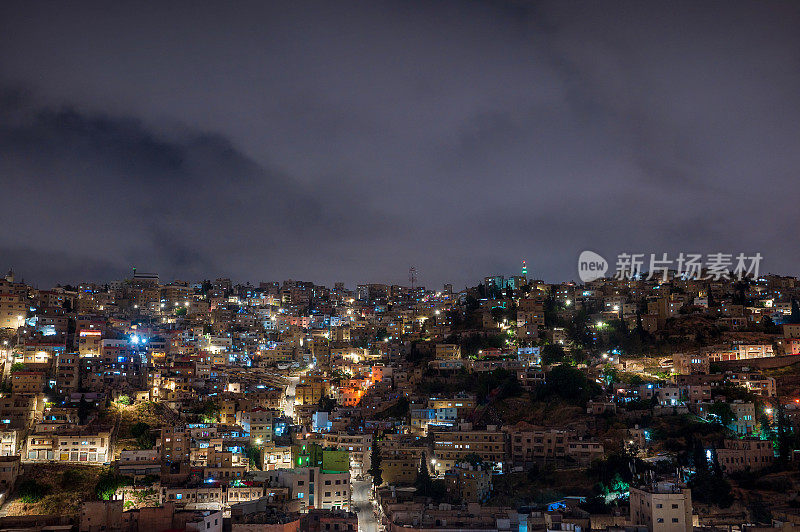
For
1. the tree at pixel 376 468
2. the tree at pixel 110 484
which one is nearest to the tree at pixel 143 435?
the tree at pixel 110 484

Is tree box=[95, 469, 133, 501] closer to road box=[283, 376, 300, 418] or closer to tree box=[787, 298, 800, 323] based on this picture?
road box=[283, 376, 300, 418]

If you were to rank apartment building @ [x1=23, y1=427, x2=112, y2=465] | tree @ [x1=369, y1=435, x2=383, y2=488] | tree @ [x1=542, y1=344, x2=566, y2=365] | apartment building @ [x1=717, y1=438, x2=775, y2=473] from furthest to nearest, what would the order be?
tree @ [x1=542, y1=344, x2=566, y2=365] → tree @ [x1=369, y1=435, x2=383, y2=488] → apartment building @ [x1=23, y1=427, x2=112, y2=465] → apartment building @ [x1=717, y1=438, x2=775, y2=473]

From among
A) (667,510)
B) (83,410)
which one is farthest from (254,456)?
(667,510)

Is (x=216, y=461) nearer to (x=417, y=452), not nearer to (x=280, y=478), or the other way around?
(x=280, y=478)

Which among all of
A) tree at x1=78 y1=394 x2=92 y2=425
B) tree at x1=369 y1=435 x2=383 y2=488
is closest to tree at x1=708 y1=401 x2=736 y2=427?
tree at x1=369 y1=435 x2=383 y2=488

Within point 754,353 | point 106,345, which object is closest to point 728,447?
point 754,353
